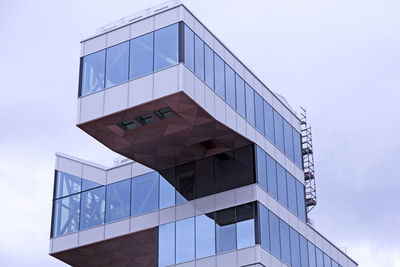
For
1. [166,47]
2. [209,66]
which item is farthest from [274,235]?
[166,47]

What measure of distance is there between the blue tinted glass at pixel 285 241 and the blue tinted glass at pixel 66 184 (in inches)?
554

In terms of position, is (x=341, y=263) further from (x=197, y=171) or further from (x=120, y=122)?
(x=120, y=122)

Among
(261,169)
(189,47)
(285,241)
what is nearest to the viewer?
(189,47)

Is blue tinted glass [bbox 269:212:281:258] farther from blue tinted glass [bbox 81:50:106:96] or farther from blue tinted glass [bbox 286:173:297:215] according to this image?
blue tinted glass [bbox 81:50:106:96]

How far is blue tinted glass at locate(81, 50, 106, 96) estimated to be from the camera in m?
48.3

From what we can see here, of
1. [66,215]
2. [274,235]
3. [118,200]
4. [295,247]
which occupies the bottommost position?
[274,235]

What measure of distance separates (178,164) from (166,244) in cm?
492

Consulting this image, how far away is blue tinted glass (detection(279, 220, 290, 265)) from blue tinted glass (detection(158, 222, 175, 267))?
6.55m

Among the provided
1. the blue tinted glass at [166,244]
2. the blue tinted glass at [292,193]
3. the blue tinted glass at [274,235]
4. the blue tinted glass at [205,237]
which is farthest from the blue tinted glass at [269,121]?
the blue tinted glass at [166,244]

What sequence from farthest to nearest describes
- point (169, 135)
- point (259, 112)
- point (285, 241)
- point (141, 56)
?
1. point (259, 112)
2. point (285, 241)
3. point (169, 135)
4. point (141, 56)

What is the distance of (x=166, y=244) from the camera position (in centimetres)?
5116

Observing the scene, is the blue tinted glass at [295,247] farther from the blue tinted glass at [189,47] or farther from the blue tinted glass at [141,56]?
the blue tinted glass at [141,56]

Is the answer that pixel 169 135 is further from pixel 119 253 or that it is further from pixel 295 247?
pixel 295 247

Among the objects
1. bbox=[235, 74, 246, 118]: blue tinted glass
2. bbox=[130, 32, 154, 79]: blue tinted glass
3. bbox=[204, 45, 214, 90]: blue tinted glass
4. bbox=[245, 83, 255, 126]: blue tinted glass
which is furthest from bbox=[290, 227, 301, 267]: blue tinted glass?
bbox=[130, 32, 154, 79]: blue tinted glass
